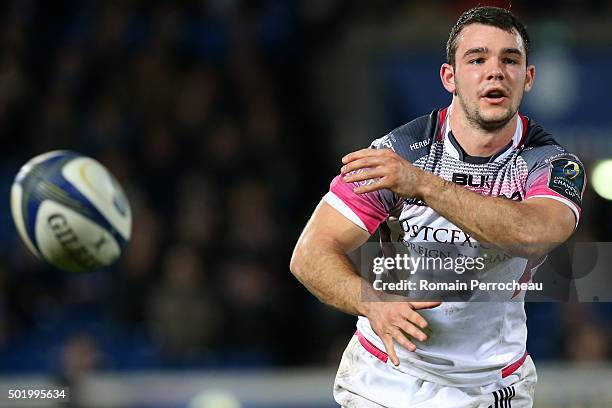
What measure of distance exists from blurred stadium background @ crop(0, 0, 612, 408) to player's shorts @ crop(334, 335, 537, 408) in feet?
11.4

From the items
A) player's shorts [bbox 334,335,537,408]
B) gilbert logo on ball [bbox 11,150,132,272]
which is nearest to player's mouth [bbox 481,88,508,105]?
player's shorts [bbox 334,335,537,408]

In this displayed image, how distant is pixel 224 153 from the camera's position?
10.8 metres

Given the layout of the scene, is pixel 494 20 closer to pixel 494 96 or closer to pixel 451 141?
pixel 494 96

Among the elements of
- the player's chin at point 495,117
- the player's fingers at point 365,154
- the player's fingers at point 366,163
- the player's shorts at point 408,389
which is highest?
the player's chin at point 495,117

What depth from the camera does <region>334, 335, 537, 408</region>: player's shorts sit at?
15.0 ft

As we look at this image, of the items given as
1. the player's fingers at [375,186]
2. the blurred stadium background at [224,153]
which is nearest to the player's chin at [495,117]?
the player's fingers at [375,186]

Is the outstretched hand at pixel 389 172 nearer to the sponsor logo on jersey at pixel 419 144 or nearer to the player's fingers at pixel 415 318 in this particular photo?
the player's fingers at pixel 415 318

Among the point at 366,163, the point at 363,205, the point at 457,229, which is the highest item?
the point at 366,163

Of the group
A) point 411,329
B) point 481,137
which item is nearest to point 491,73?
point 481,137

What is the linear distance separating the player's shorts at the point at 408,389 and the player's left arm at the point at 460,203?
2.44 ft

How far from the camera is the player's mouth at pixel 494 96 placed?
4438mm

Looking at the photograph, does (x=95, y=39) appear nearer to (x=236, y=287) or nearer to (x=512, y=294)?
A: (x=236, y=287)

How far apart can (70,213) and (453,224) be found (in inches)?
92.6

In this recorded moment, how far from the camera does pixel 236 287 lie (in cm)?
988
